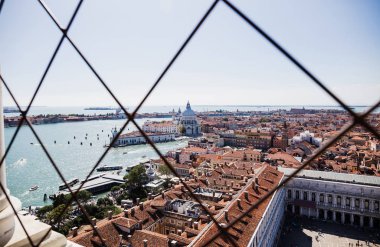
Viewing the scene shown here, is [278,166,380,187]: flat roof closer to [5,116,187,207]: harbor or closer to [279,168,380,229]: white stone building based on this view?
[279,168,380,229]: white stone building

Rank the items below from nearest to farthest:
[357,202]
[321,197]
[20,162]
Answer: [357,202] → [321,197] → [20,162]

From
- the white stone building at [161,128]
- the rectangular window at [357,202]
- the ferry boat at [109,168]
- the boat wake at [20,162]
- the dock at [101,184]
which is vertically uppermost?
the white stone building at [161,128]

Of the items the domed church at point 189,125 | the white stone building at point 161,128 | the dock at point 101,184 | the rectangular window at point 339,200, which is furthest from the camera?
the domed church at point 189,125

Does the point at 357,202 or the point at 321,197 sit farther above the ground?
the point at 321,197

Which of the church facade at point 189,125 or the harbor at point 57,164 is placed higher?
the church facade at point 189,125

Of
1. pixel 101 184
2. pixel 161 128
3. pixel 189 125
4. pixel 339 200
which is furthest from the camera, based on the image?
pixel 189 125

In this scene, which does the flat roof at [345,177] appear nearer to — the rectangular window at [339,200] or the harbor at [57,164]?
the rectangular window at [339,200]

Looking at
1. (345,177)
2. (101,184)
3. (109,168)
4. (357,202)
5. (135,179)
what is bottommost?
(109,168)

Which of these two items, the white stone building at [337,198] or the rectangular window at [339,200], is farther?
the rectangular window at [339,200]

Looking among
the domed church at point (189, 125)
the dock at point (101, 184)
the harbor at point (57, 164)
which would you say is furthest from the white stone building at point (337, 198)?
the domed church at point (189, 125)

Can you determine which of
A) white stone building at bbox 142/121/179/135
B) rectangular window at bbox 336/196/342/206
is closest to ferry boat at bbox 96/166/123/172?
rectangular window at bbox 336/196/342/206

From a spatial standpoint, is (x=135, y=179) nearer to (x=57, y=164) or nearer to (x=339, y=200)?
(x=339, y=200)

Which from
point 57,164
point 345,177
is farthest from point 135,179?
point 57,164

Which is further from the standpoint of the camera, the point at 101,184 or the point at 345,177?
the point at 101,184
